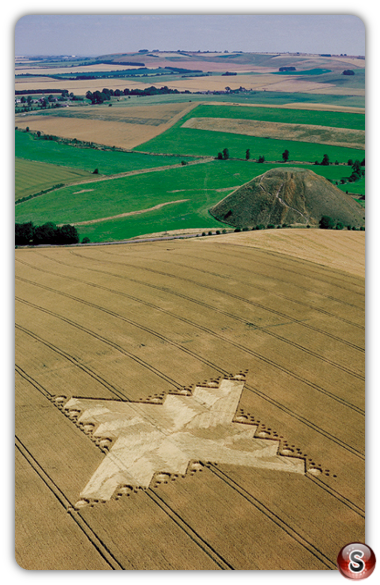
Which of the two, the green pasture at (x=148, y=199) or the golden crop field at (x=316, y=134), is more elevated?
the golden crop field at (x=316, y=134)

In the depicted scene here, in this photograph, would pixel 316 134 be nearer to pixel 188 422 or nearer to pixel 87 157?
pixel 87 157

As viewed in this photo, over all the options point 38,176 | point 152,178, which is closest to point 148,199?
point 152,178

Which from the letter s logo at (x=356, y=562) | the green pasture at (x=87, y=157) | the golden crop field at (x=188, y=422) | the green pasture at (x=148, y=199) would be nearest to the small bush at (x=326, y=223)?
the green pasture at (x=148, y=199)

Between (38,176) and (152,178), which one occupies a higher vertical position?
(152,178)

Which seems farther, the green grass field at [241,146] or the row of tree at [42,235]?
the green grass field at [241,146]

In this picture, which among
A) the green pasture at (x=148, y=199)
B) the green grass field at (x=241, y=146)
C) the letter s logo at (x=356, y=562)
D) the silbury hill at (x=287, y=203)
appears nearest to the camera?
the letter s logo at (x=356, y=562)

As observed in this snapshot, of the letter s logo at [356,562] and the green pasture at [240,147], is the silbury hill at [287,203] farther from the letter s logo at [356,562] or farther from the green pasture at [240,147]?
the letter s logo at [356,562]

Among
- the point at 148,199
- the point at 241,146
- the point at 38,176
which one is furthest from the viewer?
the point at 241,146
